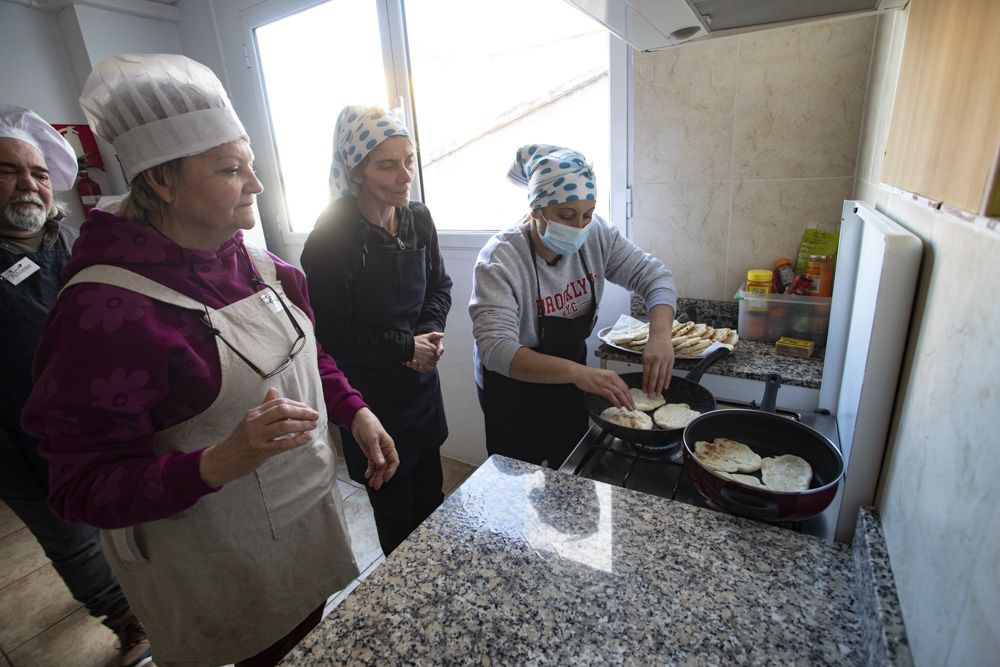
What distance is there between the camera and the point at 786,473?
88 centimetres

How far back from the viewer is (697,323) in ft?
5.70

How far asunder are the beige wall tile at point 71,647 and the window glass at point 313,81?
1.80 metres

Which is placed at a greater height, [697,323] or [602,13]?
[602,13]

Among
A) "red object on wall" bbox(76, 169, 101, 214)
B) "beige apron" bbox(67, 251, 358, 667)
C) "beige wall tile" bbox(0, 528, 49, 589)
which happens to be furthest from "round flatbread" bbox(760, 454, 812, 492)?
"red object on wall" bbox(76, 169, 101, 214)

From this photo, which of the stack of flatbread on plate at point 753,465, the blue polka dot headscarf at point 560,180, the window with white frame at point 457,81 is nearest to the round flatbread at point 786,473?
the stack of flatbread on plate at point 753,465

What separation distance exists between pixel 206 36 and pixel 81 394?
111 inches

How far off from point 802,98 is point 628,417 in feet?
3.69

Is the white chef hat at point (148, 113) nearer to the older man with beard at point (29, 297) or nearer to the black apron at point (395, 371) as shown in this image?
the black apron at point (395, 371)

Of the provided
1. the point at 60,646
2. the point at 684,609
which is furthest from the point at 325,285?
the point at 60,646

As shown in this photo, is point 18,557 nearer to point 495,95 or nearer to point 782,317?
point 495,95

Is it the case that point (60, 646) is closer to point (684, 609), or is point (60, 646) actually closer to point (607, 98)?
point (684, 609)

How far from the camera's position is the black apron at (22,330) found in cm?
130

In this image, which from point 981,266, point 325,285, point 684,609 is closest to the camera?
point 981,266


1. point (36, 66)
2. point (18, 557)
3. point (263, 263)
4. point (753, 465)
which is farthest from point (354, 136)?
point (36, 66)
